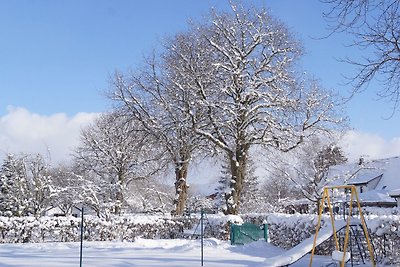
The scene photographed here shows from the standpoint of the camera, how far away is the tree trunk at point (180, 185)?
983 inches

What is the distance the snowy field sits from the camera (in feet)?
38.2

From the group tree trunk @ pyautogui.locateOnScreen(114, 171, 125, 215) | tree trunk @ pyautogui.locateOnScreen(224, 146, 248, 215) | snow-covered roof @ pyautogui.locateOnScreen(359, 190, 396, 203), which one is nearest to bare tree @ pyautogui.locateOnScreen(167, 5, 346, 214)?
tree trunk @ pyautogui.locateOnScreen(224, 146, 248, 215)

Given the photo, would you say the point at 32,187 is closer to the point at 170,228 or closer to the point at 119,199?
the point at 119,199

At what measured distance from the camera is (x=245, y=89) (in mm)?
20234

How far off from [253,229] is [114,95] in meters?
10.2

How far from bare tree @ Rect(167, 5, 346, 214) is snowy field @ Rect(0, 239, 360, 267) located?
5234 mm

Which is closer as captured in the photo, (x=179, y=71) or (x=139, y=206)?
(x=179, y=71)

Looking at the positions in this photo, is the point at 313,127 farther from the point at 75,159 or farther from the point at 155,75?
the point at 75,159

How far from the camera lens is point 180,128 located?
2156cm

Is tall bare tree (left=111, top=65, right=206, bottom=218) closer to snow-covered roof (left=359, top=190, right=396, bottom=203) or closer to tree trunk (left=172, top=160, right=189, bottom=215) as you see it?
tree trunk (left=172, top=160, right=189, bottom=215)

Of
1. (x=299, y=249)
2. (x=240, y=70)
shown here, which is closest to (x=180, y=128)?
(x=240, y=70)

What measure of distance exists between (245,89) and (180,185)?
7486 millimetres

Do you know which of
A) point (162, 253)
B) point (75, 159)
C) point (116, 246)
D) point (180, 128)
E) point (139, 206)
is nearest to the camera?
point (162, 253)

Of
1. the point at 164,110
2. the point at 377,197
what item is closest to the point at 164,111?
the point at 164,110
